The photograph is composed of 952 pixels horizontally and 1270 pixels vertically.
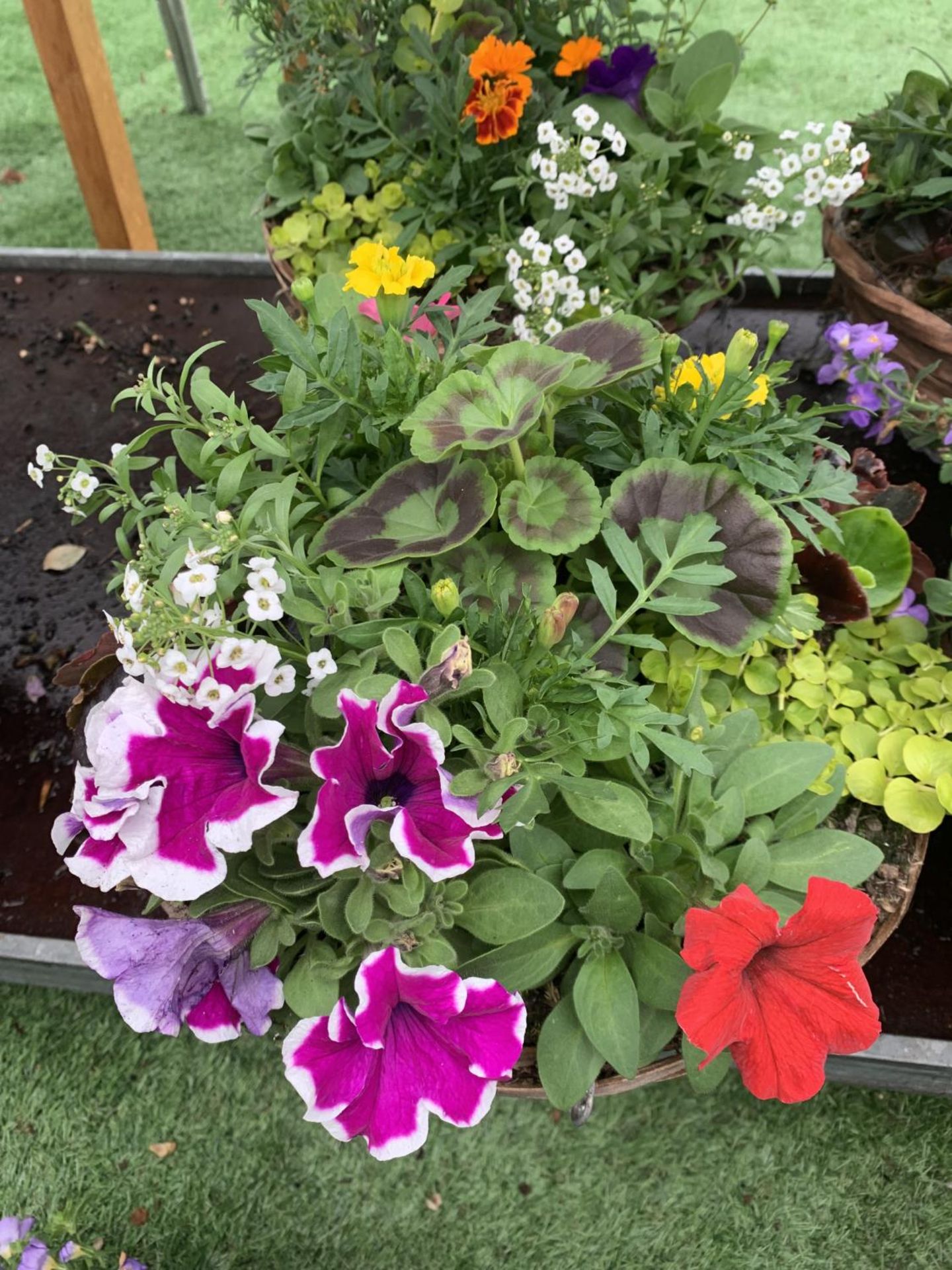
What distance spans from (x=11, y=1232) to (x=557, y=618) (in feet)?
2.88

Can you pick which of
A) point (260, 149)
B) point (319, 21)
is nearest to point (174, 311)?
point (319, 21)

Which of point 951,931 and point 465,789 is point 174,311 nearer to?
point 465,789

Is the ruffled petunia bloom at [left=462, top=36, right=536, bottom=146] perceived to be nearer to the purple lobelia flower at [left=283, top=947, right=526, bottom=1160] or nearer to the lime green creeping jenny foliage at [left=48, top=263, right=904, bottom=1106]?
the lime green creeping jenny foliage at [left=48, top=263, right=904, bottom=1106]

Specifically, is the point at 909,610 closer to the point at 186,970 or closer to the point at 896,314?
the point at 896,314

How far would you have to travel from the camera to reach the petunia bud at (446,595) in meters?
0.66

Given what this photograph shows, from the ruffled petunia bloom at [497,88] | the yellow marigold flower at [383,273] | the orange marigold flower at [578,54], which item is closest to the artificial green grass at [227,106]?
the orange marigold flower at [578,54]

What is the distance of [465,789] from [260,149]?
245 centimetres

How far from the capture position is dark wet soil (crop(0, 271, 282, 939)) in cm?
126

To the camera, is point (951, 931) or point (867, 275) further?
point (867, 275)

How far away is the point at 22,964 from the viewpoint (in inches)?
44.8

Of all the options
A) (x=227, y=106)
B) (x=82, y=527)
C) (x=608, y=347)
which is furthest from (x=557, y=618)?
(x=227, y=106)

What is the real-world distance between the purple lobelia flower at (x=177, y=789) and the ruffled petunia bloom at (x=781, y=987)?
0.28m

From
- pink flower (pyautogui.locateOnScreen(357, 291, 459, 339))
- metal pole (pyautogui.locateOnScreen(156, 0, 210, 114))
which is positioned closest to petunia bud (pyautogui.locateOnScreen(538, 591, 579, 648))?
pink flower (pyautogui.locateOnScreen(357, 291, 459, 339))

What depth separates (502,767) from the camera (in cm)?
60
